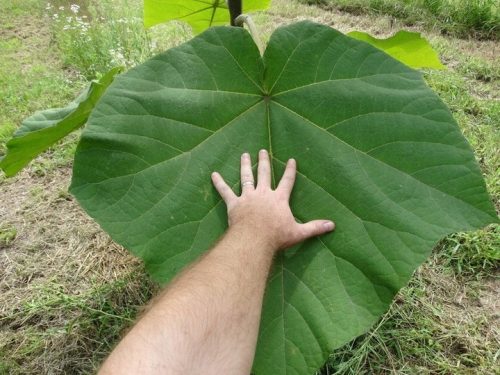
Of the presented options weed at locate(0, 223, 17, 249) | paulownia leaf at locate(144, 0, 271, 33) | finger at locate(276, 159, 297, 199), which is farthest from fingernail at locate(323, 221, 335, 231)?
weed at locate(0, 223, 17, 249)

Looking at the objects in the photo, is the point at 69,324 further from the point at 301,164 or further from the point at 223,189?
the point at 301,164

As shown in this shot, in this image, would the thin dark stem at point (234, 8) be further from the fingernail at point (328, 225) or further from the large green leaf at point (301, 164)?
the fingernail at point (328, 225)

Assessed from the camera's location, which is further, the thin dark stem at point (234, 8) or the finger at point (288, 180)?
the thin dark stem at point (234, 8)

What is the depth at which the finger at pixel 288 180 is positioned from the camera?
3.71 feet

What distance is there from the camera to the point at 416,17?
4473 mm

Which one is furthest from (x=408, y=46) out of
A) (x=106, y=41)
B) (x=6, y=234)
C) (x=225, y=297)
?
(x=106, y=41)

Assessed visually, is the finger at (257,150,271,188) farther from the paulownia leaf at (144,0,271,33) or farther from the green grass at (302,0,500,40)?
the green grass at (302,0,500,40)

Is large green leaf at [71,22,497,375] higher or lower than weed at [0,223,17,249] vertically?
higher

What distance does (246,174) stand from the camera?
3.81 feet

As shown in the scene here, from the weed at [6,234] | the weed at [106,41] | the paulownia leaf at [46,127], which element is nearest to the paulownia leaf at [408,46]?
the paulownia leaf at [46,127]

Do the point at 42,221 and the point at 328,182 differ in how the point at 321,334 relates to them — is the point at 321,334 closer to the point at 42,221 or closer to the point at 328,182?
the point at 328,182

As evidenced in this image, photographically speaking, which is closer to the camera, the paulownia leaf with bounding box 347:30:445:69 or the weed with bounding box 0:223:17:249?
the paulownia leaf with bounding box 347:30:445:69

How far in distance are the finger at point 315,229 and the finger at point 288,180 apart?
0.09m

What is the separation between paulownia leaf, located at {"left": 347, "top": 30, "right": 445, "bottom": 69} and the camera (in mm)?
1393
